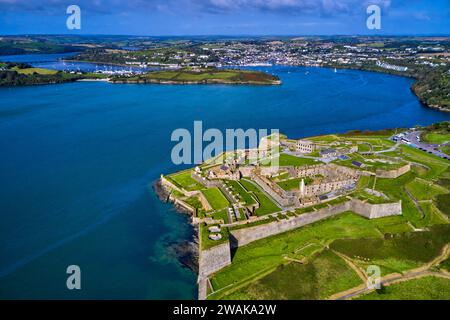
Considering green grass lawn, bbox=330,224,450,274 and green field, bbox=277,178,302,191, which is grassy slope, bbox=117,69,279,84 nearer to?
green field, bbox=277,178,302,191

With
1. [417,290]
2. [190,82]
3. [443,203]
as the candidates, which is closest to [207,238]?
[417,290]

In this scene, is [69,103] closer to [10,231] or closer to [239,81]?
Result: [239,81]

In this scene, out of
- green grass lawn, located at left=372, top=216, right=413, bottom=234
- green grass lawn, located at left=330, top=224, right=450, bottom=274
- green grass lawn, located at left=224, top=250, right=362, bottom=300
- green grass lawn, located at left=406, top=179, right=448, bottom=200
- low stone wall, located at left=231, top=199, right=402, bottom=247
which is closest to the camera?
green grass lawn, located at left=224, top=250, right=362, bottom=300

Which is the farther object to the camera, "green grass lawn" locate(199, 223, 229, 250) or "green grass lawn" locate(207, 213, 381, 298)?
"green grass lawn" locate(199, 223, 229, 250)

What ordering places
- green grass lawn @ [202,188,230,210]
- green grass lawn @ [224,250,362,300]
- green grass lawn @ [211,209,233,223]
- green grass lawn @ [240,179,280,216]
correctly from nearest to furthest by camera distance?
→ green grass lawn @ [224,250,362,300] < green grass lawn @ [211,209,233,223] < green grass lawn @ [240,179,280,216] < green grass lawn @ [202,188,230,210]

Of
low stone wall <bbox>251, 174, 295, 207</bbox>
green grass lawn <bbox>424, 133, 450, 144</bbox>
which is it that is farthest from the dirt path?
green grass lawn <bbox>424, 133, 450, 144</bbox>

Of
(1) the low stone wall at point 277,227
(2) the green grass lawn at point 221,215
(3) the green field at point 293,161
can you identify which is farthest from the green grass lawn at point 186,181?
(1) the low stone wall at point 277,227
